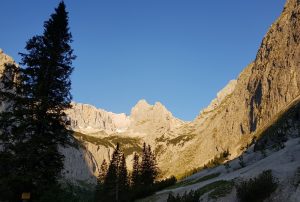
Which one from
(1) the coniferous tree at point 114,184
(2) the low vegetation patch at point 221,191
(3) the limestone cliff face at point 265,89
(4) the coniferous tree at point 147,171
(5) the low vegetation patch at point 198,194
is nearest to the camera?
(5) the low vegetation patch at point 198,194

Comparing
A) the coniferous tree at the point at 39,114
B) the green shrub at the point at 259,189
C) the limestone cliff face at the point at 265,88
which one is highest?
the limestone cliff face at the point at 265,88

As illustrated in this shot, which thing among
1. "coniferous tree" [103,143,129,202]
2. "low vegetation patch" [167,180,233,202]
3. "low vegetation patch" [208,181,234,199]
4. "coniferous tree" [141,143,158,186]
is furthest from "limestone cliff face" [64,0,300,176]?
"low vegetation patch" [167,180,233,202]

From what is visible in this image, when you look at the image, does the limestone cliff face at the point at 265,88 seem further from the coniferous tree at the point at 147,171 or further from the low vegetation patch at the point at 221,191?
the low vegetation patch at the point at 221,191

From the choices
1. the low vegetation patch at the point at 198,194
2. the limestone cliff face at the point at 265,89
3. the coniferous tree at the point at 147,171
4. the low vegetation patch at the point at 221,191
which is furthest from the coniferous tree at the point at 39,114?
the limestone cliff face at the point at 265,89

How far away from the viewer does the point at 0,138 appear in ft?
63.3

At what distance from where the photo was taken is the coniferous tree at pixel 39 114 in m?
18.8

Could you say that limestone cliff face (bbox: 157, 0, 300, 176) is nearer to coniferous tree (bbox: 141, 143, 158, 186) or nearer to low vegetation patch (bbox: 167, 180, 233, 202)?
coniferous tree (bbox: 141, 143, 158, 186)

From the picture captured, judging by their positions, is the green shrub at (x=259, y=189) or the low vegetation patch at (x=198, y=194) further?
the low vegetation patch at (x=198, y=194)

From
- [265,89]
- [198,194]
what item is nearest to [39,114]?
[198,194]

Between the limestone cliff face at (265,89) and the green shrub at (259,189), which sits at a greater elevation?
the limestone cliff face at (265,89)

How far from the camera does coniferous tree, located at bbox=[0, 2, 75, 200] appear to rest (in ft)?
61.7

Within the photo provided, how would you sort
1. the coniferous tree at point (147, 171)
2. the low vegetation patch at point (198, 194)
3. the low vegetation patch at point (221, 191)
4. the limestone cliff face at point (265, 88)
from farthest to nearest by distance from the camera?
1. the limestone cliff face at point (265, 88)
2. the coniferous tree at point (147, 171)
3. the low vegetation patch at point (221, 191)
4. the low vegetation patch at point (198, 194)

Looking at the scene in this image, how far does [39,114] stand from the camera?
20.5 m

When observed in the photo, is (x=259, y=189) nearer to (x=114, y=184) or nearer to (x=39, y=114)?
(x=39, y=114)
